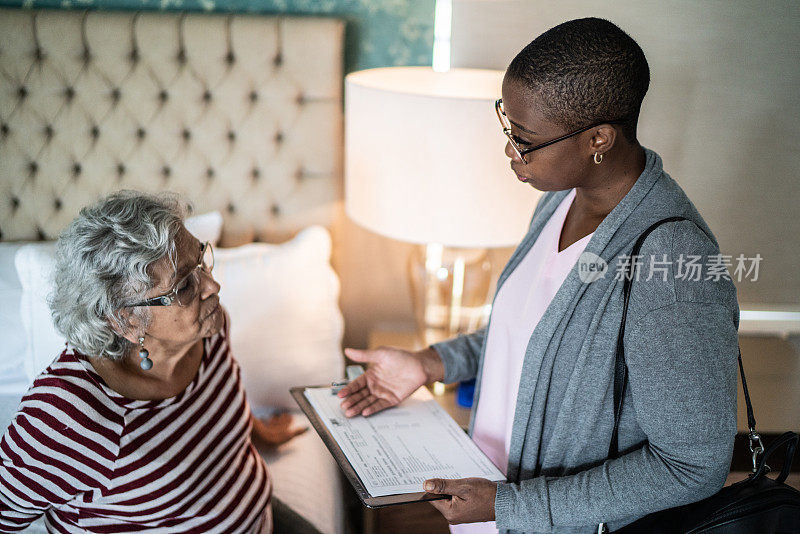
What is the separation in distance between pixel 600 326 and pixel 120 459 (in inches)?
33.3

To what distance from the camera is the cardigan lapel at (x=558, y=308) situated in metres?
0.92

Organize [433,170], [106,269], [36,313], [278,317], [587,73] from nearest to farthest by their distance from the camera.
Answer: [587,73]
[106,269]
[433,170]
[36,313]
[278,317]

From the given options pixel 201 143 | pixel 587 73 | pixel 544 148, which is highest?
pixel 587 73

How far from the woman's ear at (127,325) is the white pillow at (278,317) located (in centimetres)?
62

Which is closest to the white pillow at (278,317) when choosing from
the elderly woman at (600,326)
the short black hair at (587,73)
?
the elderly woman at (600,326)

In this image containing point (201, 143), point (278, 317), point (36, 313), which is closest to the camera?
point (36, 313)

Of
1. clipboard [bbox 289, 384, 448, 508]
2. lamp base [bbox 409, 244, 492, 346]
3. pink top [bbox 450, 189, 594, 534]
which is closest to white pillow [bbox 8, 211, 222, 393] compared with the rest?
clipboard [bbox 289, 384, 448, 508]

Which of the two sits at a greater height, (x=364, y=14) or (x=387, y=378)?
(x=364, y=14)

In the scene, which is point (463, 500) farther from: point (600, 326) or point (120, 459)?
point (120, 459)

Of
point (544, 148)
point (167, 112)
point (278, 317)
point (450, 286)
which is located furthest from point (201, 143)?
point (544, 148)

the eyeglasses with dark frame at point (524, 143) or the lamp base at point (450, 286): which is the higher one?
the eyeglasses with dark frame at point (524, 143)

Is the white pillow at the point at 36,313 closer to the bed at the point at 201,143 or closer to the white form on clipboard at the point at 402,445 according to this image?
the bed at the point at 201,143

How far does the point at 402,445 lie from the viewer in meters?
1.16

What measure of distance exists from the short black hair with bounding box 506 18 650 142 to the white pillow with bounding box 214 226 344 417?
3.65ft
